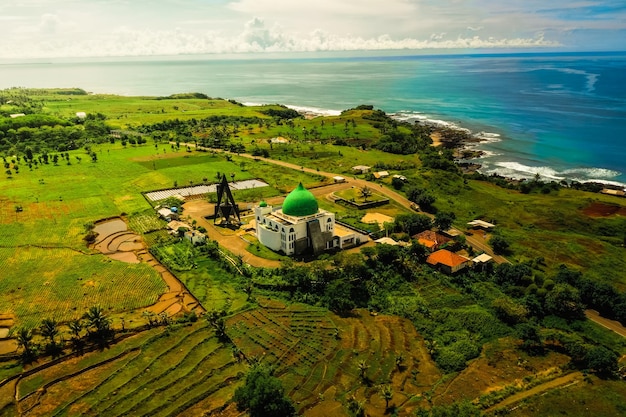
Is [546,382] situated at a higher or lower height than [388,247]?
lower

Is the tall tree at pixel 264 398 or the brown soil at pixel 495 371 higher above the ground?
the tall tree at pixel 264 398

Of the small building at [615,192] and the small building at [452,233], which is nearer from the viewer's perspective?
the small building at [452,233]

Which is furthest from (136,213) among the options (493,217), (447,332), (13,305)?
(493,217)

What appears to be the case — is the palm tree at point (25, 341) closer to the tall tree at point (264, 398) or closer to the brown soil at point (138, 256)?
the brown soil at point (138, 256)

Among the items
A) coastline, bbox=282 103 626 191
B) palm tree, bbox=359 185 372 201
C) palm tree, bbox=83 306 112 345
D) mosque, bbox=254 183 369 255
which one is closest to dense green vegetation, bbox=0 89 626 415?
palm tree, bbox=83 306 112 345

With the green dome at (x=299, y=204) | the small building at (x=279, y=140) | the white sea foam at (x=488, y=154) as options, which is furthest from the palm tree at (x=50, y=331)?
the white sea foam at (x=488, y=154)

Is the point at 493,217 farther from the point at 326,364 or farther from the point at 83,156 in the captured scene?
the point at 83,156

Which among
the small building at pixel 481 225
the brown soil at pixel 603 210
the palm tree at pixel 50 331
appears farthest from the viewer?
the brown soil at pixel 603 210

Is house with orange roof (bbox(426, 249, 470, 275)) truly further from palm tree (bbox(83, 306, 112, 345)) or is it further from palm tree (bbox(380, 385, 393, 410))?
palm tree (bbox(83, 306, 112, 345))
